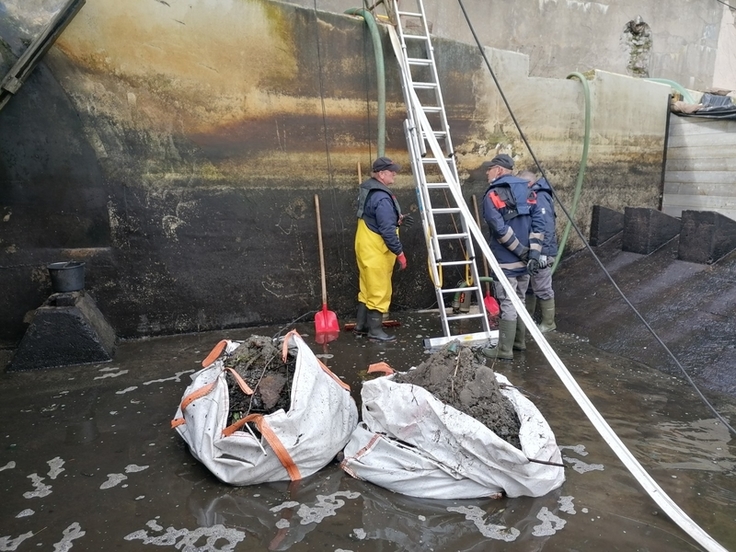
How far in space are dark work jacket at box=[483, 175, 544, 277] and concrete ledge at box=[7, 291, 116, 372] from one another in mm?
3845

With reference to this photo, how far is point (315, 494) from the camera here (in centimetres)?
279

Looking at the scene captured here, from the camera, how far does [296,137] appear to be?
5.62 m

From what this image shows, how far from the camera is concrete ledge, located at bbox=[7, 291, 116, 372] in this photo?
4551 millimetres

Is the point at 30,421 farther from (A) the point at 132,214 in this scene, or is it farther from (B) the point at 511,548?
(B) the point at 511,548

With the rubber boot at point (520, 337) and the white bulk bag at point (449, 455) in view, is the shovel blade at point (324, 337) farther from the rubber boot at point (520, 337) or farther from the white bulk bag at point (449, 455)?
the white bulk bag at point (449, 455)

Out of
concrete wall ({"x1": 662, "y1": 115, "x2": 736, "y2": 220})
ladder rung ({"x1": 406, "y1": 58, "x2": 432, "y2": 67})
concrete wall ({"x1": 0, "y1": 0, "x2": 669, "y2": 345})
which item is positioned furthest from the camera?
concrete wall ({"x1": 662, "y1": 115, "x2": 736, "y2": 220})

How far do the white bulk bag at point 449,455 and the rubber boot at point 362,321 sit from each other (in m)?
2.65

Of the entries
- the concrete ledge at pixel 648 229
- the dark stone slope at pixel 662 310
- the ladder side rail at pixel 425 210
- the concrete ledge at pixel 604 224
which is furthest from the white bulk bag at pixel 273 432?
the concrete ledge at pixel 604 224

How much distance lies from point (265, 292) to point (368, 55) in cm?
298

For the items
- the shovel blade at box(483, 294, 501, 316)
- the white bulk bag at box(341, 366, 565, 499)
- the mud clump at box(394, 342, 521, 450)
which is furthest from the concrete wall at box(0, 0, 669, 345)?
the white bulk bag at box(341, 366, 565, 499)

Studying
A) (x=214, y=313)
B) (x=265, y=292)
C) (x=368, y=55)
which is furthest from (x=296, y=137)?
(x=214, y=313)

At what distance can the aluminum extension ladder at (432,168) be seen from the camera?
518cm

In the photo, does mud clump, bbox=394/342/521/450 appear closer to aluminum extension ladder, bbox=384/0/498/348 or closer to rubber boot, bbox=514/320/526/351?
aluminum extension ladder, bbox=384/0/498/348

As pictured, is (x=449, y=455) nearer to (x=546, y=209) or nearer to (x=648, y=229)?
(x=546, y=209)
